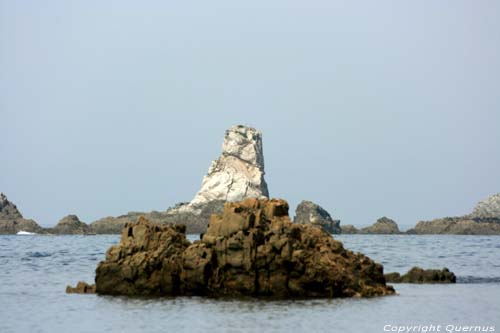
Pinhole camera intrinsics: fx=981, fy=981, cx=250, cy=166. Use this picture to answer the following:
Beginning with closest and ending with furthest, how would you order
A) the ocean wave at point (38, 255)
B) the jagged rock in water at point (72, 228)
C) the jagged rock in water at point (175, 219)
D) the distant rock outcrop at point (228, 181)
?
1. the ocean wave at point (38, 255)
2. the jagged rock in water at point (175, 219)
3. the distant rock outcrop at point (228, 181)
4. the jagged rock in water at point (72, 228)

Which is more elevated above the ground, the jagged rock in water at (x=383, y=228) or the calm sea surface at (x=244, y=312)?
the jagged rock in water at (x=383, y=228)

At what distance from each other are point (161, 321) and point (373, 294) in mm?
11578

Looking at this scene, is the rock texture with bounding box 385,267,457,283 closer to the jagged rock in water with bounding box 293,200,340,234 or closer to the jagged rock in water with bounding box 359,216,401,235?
the jagged rock in water with bounding box 293,200,340,234

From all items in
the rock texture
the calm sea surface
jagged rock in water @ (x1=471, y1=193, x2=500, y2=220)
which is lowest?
the calm sea surface

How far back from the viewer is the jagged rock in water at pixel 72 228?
159 m

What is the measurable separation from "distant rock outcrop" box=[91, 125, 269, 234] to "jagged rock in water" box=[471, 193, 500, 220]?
51867 millimetres

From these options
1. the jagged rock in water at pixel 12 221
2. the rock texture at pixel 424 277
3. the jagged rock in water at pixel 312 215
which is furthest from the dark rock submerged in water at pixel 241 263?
the jagged rock in water at pixel 12 221

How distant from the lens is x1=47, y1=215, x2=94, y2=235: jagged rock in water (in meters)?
159

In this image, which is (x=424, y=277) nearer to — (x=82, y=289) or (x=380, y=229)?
(x=82, y=289)

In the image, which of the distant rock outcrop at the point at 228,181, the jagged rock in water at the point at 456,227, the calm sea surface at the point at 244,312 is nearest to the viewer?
the calm sea surface at the point at 244,312

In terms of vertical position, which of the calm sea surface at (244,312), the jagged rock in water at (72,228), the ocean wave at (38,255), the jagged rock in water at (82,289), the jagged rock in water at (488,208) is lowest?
the calm sea surface at (244,312)

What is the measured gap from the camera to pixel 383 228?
17188 centimetres

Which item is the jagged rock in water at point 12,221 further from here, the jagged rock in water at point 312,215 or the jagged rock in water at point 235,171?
the jagged rock in water at point 312,215

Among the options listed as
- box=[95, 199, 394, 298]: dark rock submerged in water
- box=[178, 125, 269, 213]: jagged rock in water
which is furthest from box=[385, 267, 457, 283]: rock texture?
box=[178, 125, 269, 213]: jagged rock in water
